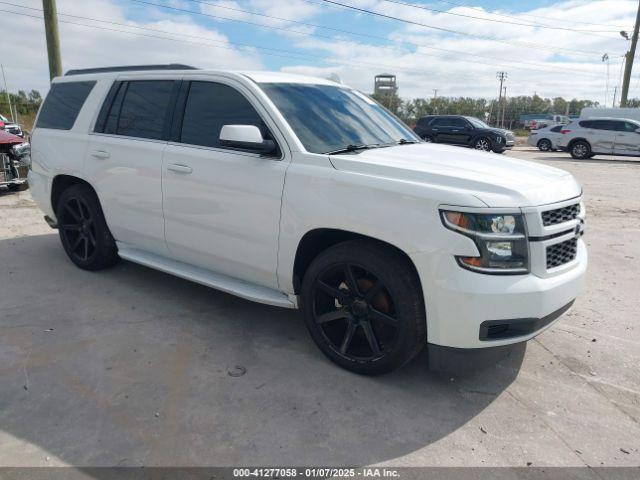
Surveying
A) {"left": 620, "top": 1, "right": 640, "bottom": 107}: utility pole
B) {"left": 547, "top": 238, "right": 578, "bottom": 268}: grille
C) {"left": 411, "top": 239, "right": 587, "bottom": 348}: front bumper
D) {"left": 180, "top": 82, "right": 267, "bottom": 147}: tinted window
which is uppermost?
{"left": 620, "top": 1, "right": 640, "bottom": 107}: utility pole

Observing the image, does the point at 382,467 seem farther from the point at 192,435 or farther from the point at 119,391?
the point at 119,391

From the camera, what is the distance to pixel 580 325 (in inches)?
161

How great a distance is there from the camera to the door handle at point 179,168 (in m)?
3.81

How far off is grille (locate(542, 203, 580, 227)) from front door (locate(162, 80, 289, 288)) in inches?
63.3

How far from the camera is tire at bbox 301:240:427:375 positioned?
2.89 metres

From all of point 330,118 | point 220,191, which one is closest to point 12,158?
point 220,191

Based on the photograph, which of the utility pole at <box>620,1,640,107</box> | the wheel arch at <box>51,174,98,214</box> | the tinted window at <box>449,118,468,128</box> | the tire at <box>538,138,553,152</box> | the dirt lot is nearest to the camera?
the dirt lot

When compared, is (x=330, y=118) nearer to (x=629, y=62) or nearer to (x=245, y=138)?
(x=245, y=138)

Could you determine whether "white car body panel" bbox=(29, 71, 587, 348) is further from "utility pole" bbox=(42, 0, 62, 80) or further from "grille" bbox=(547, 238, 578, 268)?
"utility pole" bbox=(42, 0, 62, 80)

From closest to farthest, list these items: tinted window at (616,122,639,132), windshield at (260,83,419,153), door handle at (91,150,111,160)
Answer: windshield at (260,83,419,153) < door handle at (91,150,111,160) < tinted window at (616,122,639,132)

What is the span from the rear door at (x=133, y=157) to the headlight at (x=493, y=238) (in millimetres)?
2475

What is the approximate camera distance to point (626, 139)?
66.0 feet

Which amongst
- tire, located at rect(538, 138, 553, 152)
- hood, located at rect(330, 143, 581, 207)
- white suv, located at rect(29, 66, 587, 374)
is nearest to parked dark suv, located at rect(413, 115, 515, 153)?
tire, located at rect(538, 138, 553, 152)

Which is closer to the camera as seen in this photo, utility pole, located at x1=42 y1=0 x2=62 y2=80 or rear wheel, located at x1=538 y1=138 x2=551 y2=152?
utility pole, located at x1=42 y1=0 x2=62 y2=80
